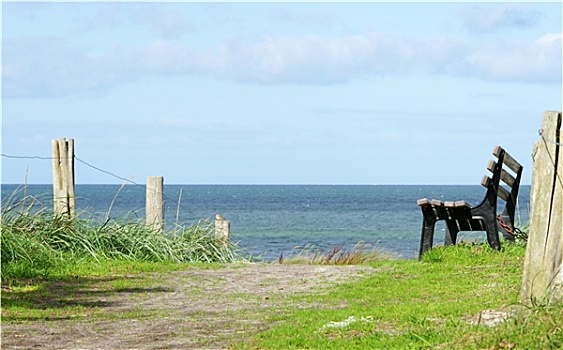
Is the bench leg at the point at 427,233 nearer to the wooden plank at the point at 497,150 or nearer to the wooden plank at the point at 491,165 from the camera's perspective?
the wooden plank at the point at 491,165

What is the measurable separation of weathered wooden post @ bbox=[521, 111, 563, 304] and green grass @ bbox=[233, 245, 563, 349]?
8.9 inches

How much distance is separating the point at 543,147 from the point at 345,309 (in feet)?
9.31

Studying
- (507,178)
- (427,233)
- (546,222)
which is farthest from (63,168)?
(546,222)

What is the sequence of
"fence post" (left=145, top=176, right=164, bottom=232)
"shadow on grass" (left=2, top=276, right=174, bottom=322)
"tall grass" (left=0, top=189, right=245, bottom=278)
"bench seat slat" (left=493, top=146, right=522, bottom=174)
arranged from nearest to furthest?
"shadow on grass" (left=2, top=276, right=174, bottom=322)
"tall grass" (left=0, top=189, right=245, bottom=278)
"bench seat slat" (left=493, top=146, right=522, bottom=174)
"fence post" (left=145, top=176, right=164, bottom=232)

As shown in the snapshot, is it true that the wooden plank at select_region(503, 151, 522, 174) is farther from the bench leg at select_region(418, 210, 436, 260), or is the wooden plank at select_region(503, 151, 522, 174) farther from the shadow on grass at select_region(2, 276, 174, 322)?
the shadow on grass at select_region(2, 276, 174, 322)

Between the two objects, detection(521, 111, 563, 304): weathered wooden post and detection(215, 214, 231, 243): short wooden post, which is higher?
detection(521, 111, 563, 304): weathered wooden post

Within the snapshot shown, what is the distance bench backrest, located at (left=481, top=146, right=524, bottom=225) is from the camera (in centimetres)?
1245

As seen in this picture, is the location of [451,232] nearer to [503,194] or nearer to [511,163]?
[503,194]

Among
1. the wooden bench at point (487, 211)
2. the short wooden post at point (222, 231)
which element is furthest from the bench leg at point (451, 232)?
the short wooden post at point (222, 231)

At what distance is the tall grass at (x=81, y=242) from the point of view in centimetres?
1180

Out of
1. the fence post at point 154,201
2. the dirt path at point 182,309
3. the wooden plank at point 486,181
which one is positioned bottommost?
the dirt path at point 182,309

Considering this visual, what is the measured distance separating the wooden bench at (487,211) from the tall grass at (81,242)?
3742 mm

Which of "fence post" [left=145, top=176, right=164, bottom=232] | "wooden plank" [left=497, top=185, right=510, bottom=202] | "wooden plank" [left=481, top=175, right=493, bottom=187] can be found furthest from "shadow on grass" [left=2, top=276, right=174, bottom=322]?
"wooden plank" [left=497, top=185, right=510, bottom=202]

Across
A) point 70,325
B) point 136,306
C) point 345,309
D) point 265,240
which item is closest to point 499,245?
point 345,309
